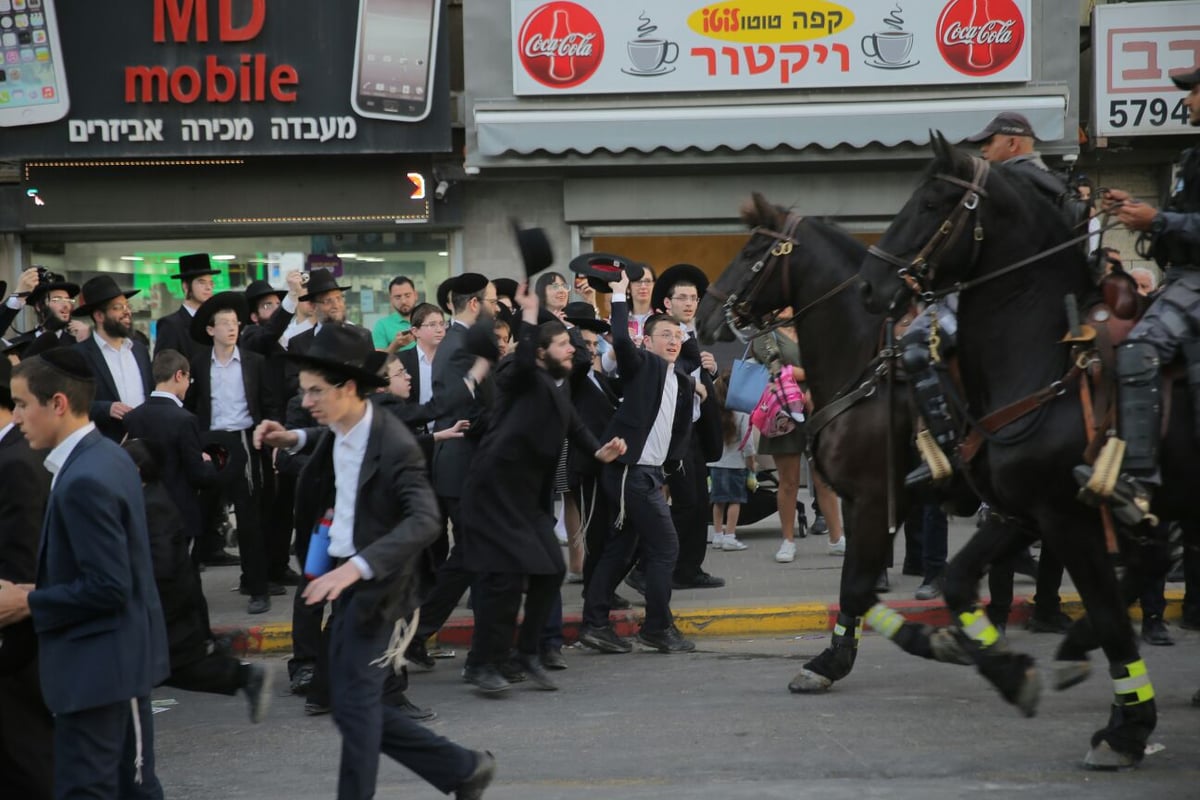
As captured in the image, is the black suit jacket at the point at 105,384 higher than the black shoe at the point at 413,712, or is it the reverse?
the black suit jacket at the point at 105,384

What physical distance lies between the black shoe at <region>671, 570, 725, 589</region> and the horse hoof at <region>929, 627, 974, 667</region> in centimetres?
378

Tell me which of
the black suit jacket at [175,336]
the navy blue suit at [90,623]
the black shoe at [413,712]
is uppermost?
the black suit jacket at [175,336]

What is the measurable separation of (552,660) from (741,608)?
5.39 ft

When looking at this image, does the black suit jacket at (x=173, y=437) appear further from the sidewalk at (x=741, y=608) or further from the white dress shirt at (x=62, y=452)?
the white dress shirt at (x=62, y=452)

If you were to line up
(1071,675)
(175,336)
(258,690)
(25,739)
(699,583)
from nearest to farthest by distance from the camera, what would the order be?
(25,739)
(258,690)
(1071,675)
(699,583)
(175,336)

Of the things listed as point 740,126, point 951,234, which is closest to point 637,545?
point 951,234

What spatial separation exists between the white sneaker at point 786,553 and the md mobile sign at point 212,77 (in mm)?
6761

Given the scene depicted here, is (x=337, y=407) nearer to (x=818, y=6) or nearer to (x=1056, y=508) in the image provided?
(x=1056, y=508)

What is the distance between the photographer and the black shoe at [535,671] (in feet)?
27.3

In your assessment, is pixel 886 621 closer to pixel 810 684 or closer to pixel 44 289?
pixel 810 684

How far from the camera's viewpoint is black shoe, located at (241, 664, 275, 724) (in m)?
6.24

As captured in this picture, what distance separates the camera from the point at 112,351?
1039 cm

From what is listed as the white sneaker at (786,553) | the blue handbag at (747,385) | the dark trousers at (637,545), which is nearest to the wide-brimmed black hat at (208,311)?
the dark trousers at (637,545)

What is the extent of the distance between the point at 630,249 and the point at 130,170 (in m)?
5.84
